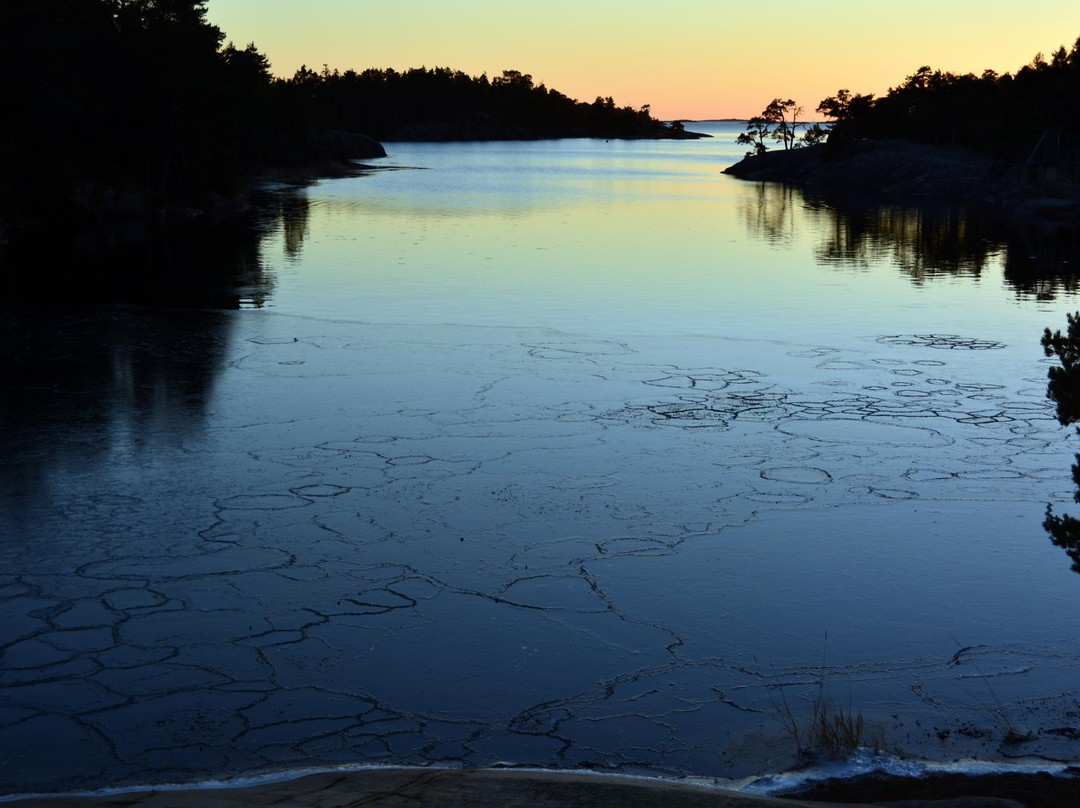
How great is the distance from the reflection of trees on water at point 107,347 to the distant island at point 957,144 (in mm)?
45098

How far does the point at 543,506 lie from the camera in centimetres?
1041

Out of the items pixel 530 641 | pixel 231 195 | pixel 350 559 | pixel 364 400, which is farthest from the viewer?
pixel 231 195

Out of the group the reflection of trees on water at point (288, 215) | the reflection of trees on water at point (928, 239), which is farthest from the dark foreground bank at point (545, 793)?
the reflection of trees on water at point (288, 215)

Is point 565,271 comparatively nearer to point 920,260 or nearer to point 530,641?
point 920,260

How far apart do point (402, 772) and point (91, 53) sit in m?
50.3

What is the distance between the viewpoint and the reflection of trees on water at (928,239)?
1225 inches

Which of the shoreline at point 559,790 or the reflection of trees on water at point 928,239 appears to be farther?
the reflection of trees on water at point 928,239

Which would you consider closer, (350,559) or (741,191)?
(350,559)

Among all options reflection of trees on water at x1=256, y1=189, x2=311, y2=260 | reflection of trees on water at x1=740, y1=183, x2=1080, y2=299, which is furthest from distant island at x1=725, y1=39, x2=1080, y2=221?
reflection of trees on water at x1=256, y1=189, x2=311, y2=260

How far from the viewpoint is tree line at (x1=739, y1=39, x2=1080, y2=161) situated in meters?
69.3

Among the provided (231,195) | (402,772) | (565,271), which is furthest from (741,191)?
(402,772)

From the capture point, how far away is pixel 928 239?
42500 mm

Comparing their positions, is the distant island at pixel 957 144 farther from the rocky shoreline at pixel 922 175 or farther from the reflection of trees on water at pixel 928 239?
the reflection of trees on water at pixel 928 239

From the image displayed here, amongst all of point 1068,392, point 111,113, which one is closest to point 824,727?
point 1068,392
